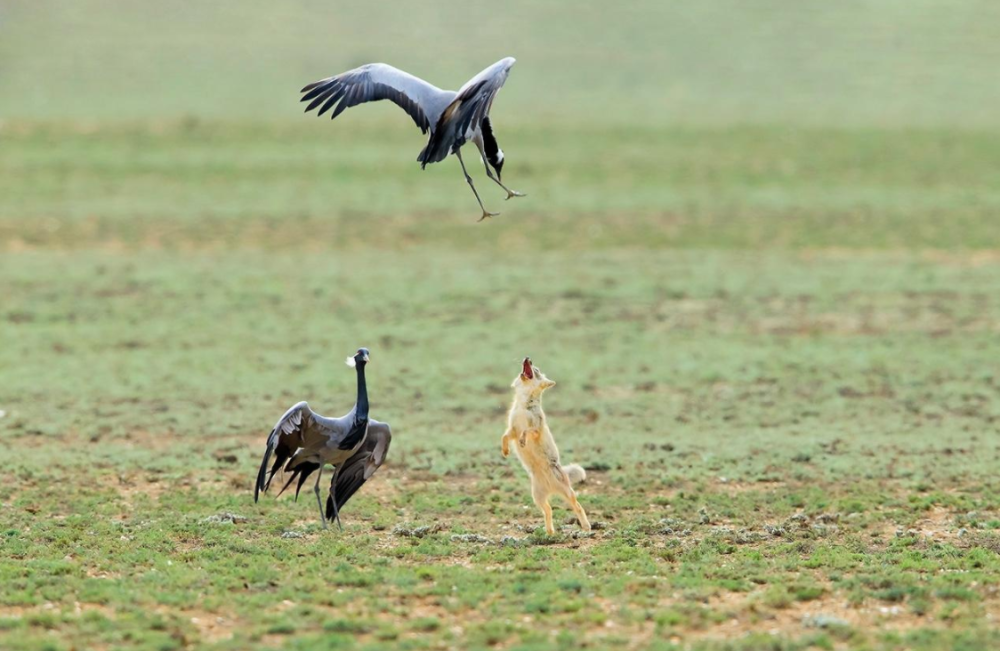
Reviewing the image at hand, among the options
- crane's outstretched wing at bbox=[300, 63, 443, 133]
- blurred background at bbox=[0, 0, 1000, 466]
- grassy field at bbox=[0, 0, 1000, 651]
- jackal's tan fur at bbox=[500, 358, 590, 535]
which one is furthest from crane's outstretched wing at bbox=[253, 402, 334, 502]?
blurred background at bbox=[0, 0, 1000, 466]

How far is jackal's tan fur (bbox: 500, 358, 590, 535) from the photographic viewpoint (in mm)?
11719

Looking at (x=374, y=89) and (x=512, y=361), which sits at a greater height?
(x=374, y=89)

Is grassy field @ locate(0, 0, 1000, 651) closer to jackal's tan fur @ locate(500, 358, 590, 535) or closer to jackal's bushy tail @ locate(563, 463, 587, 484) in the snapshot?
jackal's tan fur @ locate(500, 358, 590, 535)

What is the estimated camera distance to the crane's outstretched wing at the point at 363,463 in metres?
11.8

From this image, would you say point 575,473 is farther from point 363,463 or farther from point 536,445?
point 363,463

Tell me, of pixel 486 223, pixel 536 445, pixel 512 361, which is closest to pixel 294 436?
pixel 536 445

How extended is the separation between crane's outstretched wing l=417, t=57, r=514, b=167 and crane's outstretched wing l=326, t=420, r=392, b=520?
2.44 m

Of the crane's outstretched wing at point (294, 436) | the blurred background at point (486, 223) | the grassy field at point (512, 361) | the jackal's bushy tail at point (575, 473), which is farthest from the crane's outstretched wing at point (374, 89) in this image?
the blurred background at point (486, 223)

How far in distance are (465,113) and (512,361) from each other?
9384mm

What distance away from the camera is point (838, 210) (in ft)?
101

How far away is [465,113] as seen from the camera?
1071 centimetres

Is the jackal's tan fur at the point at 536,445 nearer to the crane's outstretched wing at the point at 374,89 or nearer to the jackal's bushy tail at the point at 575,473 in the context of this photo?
the jackal's bushy tail at the point at 575,473

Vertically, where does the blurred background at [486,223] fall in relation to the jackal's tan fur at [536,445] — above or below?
above

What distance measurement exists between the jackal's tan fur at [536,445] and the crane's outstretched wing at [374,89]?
2.39m
